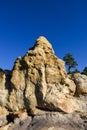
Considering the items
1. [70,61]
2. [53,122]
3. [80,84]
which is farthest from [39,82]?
[70,61]

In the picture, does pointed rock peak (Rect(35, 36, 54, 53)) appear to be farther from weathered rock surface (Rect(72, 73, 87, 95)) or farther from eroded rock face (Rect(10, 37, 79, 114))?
weathered rock surface (Rect(72, 73, 87, 95))

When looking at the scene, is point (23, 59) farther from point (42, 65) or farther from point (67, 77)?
point (67, 77)

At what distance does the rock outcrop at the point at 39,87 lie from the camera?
42406 millimetres

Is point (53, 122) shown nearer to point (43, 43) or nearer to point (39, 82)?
point (39, 82)

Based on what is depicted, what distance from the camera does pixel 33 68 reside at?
4519cm

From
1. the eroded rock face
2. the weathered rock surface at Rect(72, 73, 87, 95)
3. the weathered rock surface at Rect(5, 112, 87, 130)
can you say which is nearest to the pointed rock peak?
the eroded rock face

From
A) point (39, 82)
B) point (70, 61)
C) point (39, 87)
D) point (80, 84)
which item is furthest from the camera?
point (70, 61)

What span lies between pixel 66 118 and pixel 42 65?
32.4 ft

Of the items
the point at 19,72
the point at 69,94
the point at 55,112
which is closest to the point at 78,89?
the point at 69,94

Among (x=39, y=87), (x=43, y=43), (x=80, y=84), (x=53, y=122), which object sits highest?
(x=43, y=43)

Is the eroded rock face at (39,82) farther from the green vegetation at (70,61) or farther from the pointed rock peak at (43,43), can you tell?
the green vegetation at (70,61)

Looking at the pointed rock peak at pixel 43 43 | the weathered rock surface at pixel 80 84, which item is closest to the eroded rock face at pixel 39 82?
the pointed rock peak at pixel 43 43

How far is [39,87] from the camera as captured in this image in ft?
144

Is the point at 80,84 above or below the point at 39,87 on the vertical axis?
above
